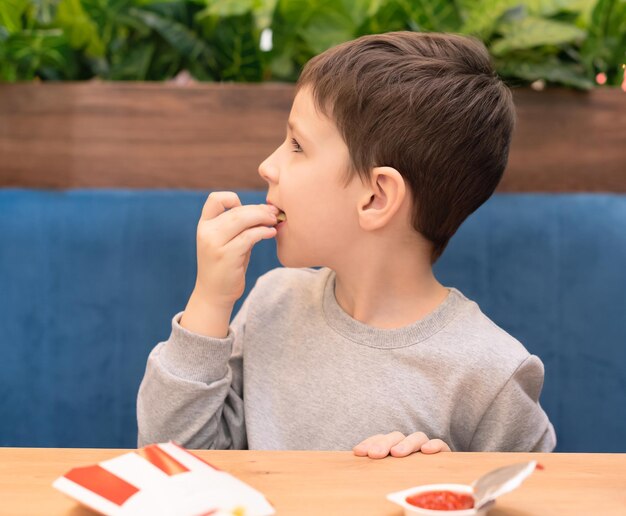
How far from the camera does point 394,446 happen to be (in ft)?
3.17

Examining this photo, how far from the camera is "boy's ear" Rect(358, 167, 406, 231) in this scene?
1.24 m

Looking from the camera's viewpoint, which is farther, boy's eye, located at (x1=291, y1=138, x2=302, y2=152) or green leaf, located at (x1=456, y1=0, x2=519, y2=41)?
green leaf, located at (x1=456, y1=0, x2=519, y2=41)

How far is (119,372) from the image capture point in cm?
167

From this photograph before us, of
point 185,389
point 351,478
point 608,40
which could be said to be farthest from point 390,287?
point 608,40

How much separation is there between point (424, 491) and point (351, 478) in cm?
10

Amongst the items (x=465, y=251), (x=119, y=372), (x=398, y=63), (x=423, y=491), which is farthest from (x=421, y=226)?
(x=119, y=372)

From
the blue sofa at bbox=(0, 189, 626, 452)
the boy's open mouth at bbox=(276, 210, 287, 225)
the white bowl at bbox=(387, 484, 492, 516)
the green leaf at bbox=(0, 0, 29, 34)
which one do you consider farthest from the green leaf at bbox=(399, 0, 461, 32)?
the white bowl at bbox=(387, 484, 492, 516)

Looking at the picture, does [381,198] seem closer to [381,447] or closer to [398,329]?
[398,329]

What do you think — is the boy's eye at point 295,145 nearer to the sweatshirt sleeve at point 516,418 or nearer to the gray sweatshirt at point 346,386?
the gray sweatshirt at point 346,386

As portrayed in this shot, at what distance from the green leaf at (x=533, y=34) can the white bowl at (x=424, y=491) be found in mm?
1192

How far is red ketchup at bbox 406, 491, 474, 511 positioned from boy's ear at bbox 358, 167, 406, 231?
57 cm

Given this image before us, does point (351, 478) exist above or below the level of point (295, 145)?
below

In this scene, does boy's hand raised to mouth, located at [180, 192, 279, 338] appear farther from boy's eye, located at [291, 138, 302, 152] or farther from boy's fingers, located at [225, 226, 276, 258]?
boy's eye, located at [291, 138, 302, 152]

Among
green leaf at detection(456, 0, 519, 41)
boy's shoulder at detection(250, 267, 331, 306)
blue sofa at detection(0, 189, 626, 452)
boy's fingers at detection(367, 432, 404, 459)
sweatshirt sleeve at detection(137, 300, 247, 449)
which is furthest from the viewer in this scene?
green leaf at detection(456, 0, 519, 41)
